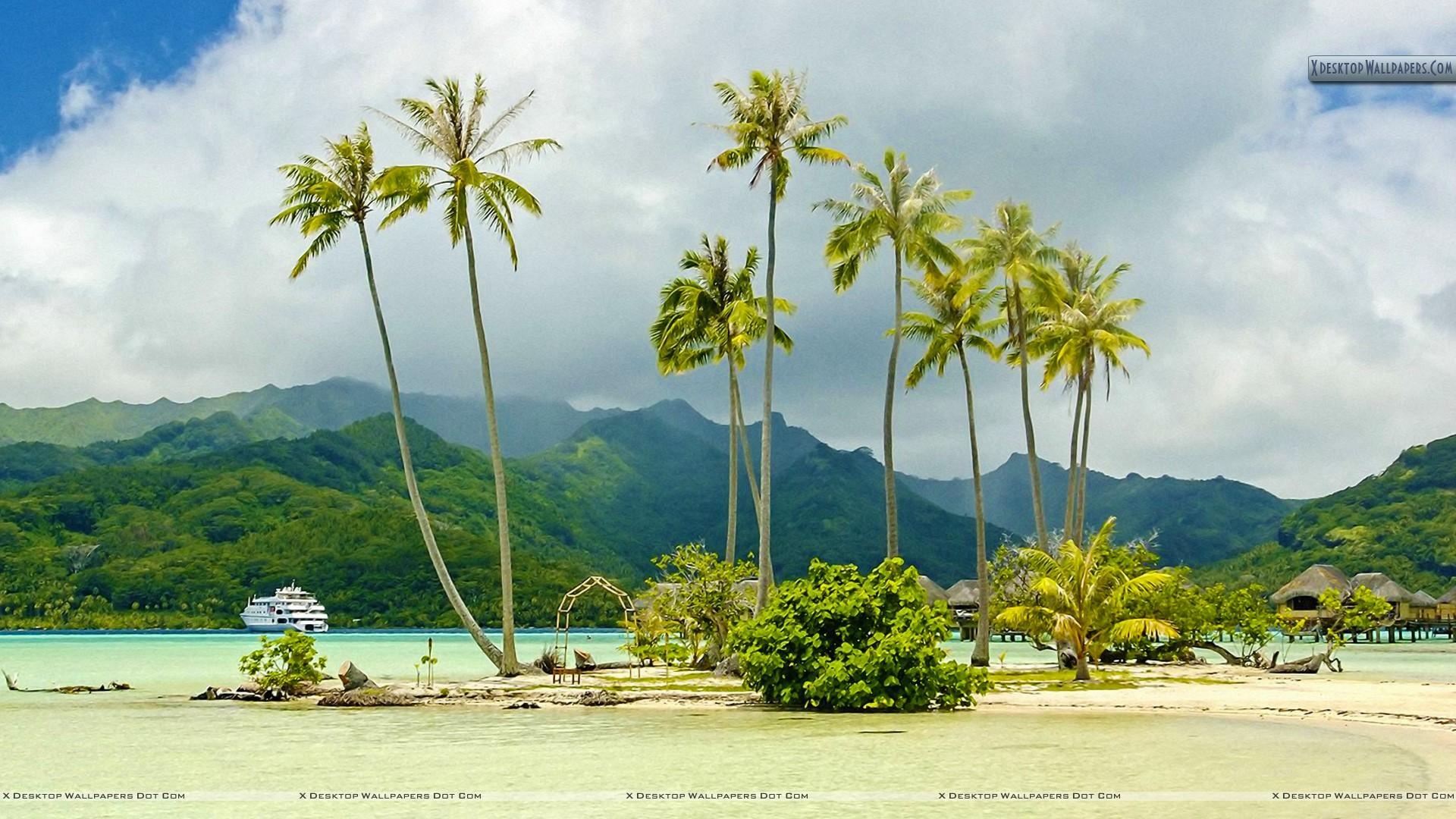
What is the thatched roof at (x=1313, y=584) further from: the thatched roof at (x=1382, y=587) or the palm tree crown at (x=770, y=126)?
the palm tree crown at (x=770, y=126)

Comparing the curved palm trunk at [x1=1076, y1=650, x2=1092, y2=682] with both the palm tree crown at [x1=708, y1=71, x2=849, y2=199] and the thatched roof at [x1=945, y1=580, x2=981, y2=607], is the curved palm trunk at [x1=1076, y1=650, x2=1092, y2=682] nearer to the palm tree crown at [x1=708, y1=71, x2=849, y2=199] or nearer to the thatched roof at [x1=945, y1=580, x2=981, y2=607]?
the palm tree crown at [x1=708, y1=71, x2=849, y2=199]

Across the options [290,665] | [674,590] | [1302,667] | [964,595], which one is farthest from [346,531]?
[1302,667]

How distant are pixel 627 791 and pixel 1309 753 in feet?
29.7

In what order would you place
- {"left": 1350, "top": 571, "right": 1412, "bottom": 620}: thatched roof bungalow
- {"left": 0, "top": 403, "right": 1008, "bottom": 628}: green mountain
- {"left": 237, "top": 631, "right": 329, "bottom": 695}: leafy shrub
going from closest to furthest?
{"left": 237, "top": 631, "right": 329, "bottom": 695}: leafy shrub
{"left": 1350, "top": 571, "right": 1412, "bottom": 620}: thatched roof bungalow
{"left": 0, "top": 403, "right": 1008, "bottom": 628}: green mountain

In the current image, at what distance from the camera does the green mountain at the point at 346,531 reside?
381ft

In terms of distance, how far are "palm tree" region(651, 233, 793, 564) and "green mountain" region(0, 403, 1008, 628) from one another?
7651 centimetres

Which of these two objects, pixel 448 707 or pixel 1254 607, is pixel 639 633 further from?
pixel 1254 607

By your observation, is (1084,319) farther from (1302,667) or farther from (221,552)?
(221,552)

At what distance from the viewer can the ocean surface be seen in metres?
12.3

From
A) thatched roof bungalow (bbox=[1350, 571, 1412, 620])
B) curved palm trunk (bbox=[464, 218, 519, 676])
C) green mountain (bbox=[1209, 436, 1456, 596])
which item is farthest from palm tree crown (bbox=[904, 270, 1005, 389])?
green mountain (bbox=[1209, 436, 1456, 596])

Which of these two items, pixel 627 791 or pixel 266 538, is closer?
pixel 627 791

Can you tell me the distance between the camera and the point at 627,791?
43.1ft

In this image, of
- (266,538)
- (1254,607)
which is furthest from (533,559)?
(1254,607)

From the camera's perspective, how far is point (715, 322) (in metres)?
33.9
